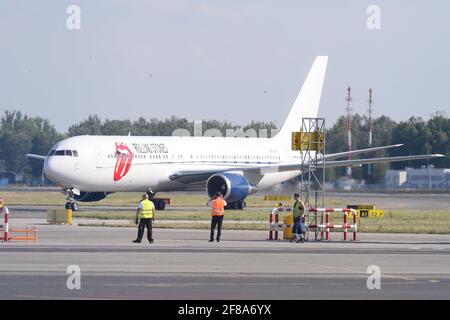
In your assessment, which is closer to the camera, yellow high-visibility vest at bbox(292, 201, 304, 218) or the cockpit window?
yellow high-visibility vest at bbox(292, 201, 304, 218)

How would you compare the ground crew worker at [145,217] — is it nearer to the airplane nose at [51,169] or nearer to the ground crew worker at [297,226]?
the ground crew worker at [297,226]

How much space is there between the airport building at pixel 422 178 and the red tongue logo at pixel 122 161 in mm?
48833

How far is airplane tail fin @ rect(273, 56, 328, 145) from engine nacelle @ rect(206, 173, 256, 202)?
9280 mm

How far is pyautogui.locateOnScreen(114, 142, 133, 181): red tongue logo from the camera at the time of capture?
6388 cm

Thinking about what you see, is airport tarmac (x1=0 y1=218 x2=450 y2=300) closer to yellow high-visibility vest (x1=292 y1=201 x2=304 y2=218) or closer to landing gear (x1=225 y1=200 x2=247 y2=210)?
yellow high-visibility vest (x1=292 y1=201 x2=304 y2=218)

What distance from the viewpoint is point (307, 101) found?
75.8m

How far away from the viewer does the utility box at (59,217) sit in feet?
163

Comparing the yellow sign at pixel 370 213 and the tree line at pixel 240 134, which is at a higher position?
the tree line at pixel 240 134

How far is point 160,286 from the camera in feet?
77.5

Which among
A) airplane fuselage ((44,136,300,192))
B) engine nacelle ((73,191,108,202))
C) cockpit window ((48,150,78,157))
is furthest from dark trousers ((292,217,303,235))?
engine nacelle ((73,191,108,202))

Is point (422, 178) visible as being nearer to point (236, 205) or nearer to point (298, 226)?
point (236, 205)

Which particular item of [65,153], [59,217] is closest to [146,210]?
[59,217]

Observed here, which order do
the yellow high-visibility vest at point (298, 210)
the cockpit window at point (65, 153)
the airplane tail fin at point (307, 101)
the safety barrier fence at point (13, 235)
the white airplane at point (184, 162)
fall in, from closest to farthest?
the safety barrier fence at point (13, 235) < the yellow high-visibility vest at point (298, 210) < the cockpit window at point (65, 153) < the white airplane at point (184, 162) < the airplane tail fin at point (307, 101)

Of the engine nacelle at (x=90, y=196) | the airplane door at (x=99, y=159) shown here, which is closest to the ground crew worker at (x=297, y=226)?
the airplane door at (x=99, y=159)
